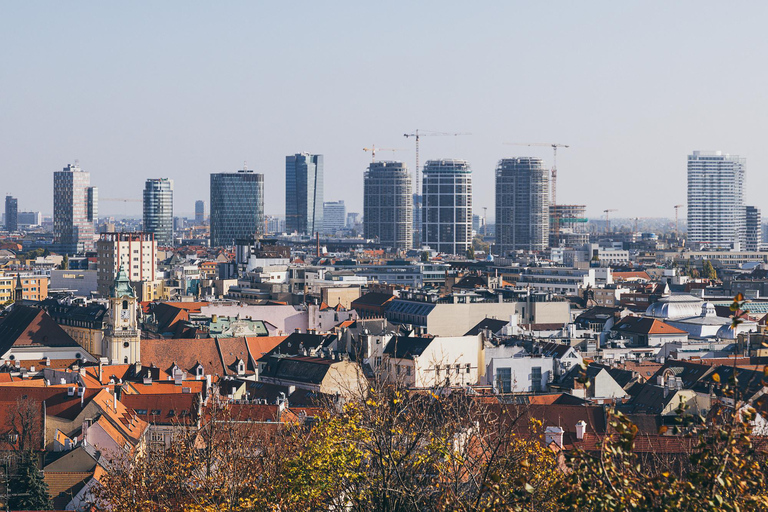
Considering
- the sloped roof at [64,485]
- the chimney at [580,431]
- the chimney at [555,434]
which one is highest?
the chimney at [555,434]

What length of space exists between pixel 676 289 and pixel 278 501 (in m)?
129

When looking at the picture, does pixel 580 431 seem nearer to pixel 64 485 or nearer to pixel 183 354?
pixel 64 485

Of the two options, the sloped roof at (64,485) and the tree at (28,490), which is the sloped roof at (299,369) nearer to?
the sloped roof at (64,485)

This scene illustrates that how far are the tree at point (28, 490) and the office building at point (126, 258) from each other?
12277 centimetres

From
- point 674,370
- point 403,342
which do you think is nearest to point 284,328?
point 403,342

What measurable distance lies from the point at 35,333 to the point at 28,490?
50.3 m

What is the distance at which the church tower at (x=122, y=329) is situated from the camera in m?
83.0

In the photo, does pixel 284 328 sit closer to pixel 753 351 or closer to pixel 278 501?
pixel 753 351

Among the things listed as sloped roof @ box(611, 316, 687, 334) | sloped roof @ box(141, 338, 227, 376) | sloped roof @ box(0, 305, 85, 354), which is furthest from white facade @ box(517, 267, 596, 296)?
sloped roof @ box(141, 338, 227, 376)

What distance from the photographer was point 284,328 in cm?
10775

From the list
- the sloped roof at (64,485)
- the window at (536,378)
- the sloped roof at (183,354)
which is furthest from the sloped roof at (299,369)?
the sloped roof at (64,485)

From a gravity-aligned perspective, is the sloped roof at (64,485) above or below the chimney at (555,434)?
below

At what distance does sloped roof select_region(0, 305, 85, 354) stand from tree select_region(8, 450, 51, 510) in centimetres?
4753

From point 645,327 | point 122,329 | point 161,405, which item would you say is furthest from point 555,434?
point 645,327
